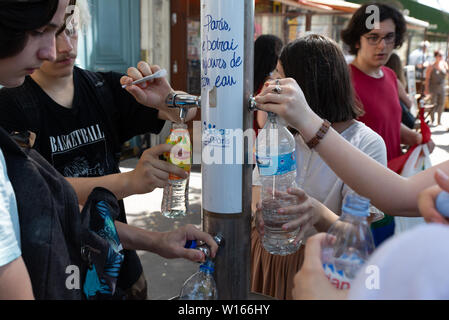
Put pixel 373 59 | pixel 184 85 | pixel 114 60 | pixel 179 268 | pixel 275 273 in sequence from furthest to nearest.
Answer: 1. pixel 184 85
2. pixel 114 60
3. pixel 179 268
4. pixel 373 59
5. pixel 275 273

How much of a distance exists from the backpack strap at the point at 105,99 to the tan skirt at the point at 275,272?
807 mm

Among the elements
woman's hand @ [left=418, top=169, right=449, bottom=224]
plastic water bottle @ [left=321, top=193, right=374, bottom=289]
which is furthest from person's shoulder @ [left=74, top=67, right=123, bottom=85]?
woman's hand @ [left=418, top=169, right=449, bottom=224]

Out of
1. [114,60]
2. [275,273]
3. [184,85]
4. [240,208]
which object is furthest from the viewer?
[184,85]

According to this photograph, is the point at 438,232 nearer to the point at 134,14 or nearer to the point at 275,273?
the point at 275,273

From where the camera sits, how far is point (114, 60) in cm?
655

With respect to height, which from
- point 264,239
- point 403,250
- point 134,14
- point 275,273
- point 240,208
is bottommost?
point 275,273

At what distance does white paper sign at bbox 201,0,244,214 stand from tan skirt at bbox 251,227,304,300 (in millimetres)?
689

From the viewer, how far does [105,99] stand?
1857mm

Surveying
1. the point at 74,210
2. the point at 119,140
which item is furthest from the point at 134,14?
the point at 74,210

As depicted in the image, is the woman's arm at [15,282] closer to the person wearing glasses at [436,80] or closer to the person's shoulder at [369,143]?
the person's shoulder at [369,143]

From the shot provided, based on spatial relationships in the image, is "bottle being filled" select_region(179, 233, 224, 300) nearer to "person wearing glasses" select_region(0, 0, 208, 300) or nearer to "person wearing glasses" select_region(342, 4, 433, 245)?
"person wearing glasses" select_region(0, 0, 208, 300)

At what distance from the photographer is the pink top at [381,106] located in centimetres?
287

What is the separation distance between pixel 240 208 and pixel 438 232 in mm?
633

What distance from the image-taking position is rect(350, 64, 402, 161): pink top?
9.42 ft
